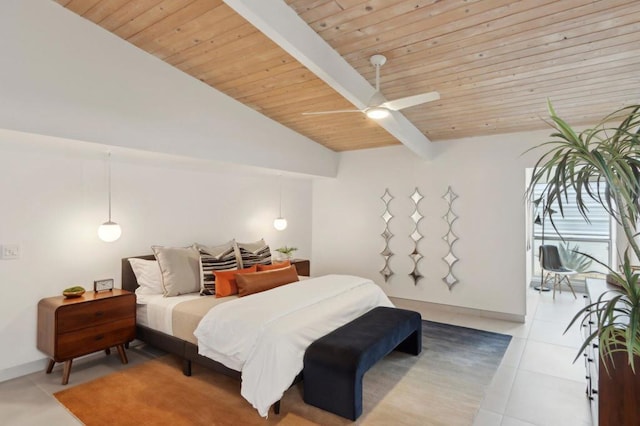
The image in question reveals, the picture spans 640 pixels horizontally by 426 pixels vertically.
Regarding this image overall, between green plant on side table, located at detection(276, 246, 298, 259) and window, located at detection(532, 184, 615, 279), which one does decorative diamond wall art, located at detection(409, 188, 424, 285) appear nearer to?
green plant on side table, located at detection(276, 246, 298, 259)

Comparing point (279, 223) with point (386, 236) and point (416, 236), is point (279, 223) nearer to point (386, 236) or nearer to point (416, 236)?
point (386, 236)

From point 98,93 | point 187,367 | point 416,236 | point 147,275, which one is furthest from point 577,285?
point 98,93

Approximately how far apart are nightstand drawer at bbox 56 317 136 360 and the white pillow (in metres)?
0.38

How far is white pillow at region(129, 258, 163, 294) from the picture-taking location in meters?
3.78

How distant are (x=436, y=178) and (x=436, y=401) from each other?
11.2 ft

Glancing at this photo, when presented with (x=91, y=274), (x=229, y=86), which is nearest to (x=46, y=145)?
(x=91, y=274)

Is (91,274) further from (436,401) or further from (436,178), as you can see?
(436,178)

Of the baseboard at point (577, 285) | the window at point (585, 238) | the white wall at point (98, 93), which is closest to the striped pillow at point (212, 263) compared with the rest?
the white wall at point (98, 93)

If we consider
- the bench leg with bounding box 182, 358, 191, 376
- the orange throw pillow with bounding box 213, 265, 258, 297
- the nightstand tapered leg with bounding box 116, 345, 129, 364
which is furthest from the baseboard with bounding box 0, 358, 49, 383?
the orange throw pillow with bounding box 213, 265, 258, 297

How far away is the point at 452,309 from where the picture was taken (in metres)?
5.23

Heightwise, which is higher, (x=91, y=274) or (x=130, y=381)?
(x=91, y=274)

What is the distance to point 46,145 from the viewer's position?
3.00 meters

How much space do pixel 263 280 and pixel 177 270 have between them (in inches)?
36.9

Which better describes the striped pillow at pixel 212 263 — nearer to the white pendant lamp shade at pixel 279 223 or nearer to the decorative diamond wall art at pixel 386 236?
Answer: the white pendant lamp shade at pixel 279 223
